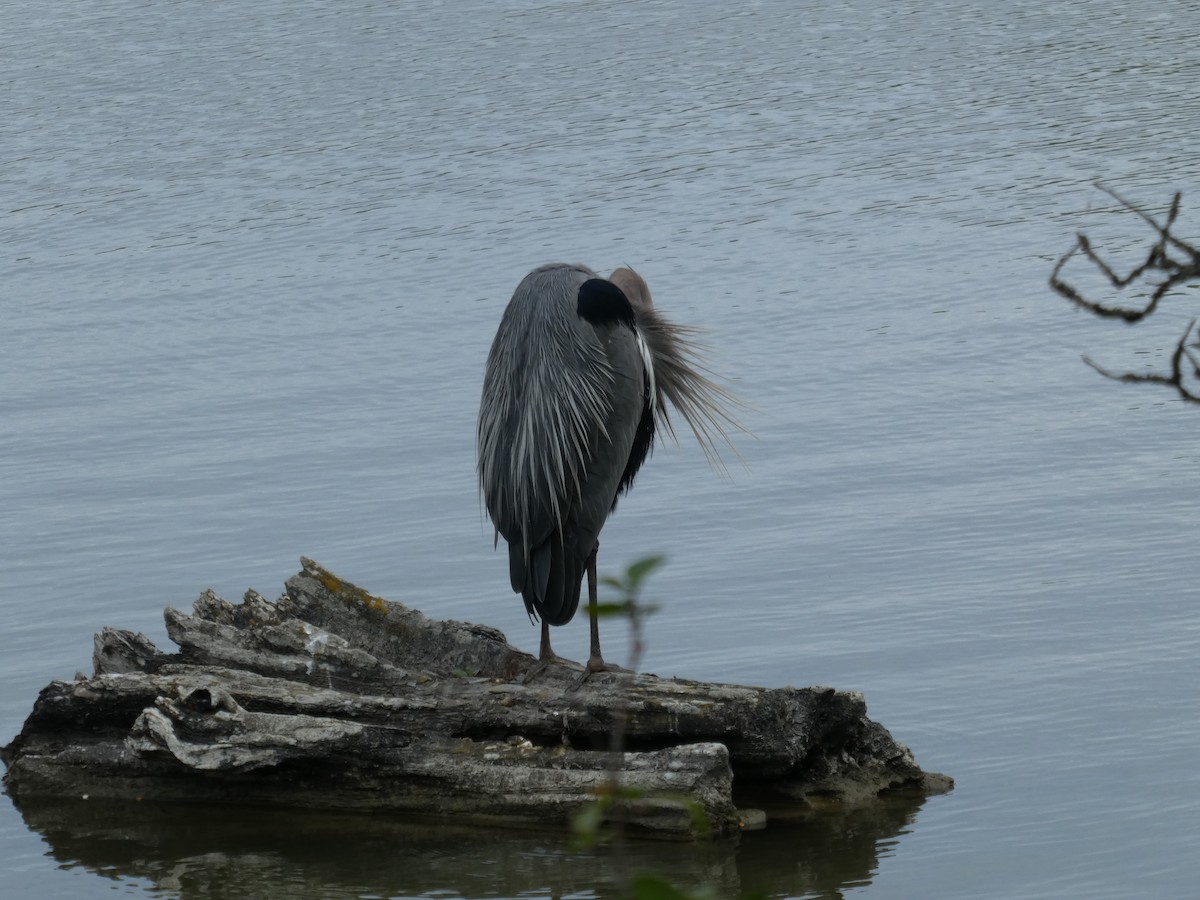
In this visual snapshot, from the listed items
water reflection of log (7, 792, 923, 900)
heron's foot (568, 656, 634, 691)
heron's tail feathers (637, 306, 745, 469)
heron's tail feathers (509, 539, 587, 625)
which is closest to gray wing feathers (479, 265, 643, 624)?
heron's tail feathers (509, 539, 587, 625)

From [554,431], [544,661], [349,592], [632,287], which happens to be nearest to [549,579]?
[544,661]

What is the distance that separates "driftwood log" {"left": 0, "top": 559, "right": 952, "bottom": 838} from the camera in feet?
20.5

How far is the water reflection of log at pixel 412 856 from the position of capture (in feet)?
20.0

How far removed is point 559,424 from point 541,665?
2.97 feet

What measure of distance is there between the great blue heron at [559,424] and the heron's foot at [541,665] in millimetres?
12

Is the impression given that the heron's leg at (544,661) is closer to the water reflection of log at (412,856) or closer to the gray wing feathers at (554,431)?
the gray wing feathers at (554,431)

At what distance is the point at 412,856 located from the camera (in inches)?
249

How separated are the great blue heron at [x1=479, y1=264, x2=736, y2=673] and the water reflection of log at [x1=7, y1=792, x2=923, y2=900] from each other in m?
0.81

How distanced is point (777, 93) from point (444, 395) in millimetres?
9674

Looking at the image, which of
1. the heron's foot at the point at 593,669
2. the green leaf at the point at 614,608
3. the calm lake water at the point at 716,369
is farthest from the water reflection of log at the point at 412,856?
the green leaf at the point at 614,608

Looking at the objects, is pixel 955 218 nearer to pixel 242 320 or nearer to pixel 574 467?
pixel 242 320

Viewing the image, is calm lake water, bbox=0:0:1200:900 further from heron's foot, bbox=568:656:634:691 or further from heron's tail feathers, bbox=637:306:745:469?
heron's tail feathers, bbox=637:306:745:469

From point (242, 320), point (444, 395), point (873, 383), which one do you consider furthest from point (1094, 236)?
point (242, 320)

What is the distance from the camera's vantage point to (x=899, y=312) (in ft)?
42.4
